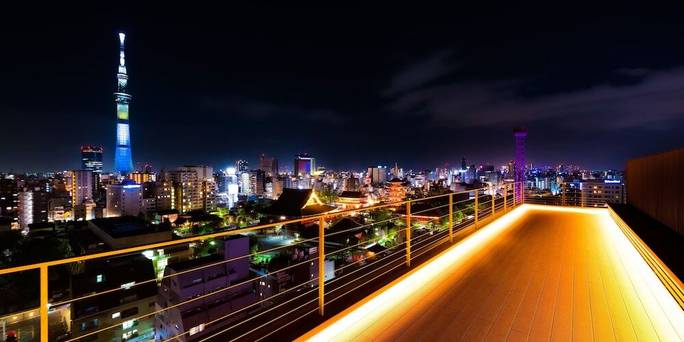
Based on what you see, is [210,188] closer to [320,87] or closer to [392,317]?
[320,87]

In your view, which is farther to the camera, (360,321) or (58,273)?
(58,273)

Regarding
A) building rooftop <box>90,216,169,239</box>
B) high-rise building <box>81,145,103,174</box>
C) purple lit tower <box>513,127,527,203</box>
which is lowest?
building rooftop <box>90,216,169,239</box>

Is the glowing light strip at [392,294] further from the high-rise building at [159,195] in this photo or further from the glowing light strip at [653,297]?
the high-rise building at [159,195]

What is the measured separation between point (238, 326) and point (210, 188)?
173 feet

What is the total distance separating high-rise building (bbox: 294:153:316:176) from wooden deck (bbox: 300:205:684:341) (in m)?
73.1

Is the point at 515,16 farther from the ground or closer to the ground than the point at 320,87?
closer to the ground

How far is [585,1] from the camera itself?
27.7ft

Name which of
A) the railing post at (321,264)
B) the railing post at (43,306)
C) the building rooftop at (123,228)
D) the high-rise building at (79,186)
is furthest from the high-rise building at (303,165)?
the railing post at (43,306)

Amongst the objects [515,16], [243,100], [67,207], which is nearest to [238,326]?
[515,16]

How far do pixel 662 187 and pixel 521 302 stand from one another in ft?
11.8

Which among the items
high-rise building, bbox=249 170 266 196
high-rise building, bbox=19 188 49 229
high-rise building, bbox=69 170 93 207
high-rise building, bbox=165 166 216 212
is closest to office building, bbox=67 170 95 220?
high-rise building, bbox=69 170 93 207

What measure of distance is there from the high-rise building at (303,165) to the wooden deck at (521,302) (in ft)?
240

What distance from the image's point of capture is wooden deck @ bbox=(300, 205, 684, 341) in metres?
1.93

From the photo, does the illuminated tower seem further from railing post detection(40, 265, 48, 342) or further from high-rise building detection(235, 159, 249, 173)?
railing post detection(40, 265, 48, 342)
